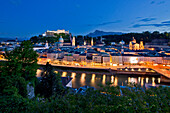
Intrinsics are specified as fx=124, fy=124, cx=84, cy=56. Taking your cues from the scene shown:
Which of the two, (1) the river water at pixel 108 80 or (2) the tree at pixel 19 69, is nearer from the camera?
(2) the tree at pixel 19 69

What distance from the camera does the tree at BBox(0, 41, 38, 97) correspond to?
433cm

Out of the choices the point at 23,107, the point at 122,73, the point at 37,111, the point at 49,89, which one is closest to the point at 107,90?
the point at 37,111

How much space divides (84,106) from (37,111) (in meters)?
0.91

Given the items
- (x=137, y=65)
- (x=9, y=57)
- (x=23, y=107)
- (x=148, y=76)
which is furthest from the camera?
(x=137, y=65)

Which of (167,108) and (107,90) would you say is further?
(107,90)

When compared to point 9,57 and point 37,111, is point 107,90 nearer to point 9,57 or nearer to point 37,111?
point 37,111

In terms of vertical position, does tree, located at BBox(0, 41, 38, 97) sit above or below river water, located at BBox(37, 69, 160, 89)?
above

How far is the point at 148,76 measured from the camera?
15.7 m

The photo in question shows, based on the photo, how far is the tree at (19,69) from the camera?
4.33 metres

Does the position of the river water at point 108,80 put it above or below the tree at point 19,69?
below

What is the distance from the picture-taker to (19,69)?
193 inches

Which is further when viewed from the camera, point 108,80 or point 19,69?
point 108,80

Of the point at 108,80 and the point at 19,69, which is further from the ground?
the point at 19,69

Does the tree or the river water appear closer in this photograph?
the tree
